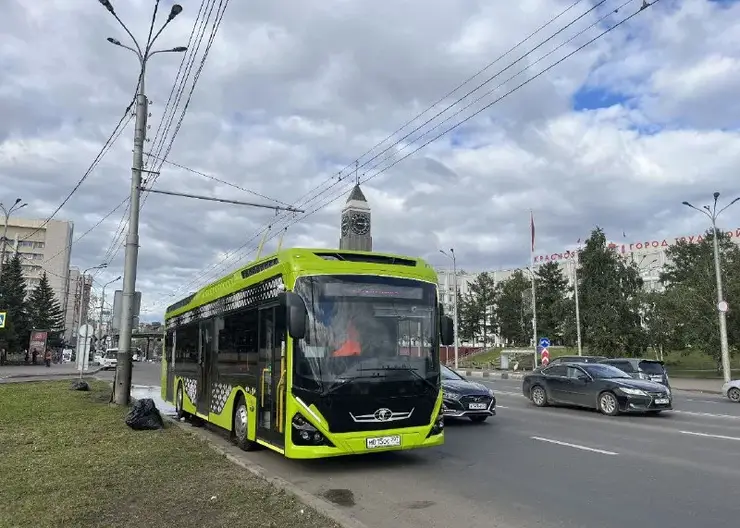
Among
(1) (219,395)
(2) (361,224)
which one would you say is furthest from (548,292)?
(1) (219,395)

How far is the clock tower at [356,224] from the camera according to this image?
30.9 meters

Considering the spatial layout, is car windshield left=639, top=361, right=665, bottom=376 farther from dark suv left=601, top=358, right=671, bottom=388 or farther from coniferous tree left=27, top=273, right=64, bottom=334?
coniferous tree left=27, top=273, right=64, bottom=334

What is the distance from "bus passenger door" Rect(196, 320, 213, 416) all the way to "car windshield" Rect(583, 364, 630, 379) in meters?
10.9

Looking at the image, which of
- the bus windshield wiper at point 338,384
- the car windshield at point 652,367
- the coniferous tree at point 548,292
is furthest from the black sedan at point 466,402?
the coniferous tree at point 548,292

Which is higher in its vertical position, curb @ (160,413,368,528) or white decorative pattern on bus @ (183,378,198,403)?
white decorative pattern on bus @ (183,378,198,403)

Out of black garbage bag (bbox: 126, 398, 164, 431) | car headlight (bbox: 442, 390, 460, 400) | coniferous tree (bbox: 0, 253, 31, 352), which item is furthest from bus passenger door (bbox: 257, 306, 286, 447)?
coniferous tree (bbox: 0, 253, 31, 352)

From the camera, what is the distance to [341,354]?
8352 millimetres

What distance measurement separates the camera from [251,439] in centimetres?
975

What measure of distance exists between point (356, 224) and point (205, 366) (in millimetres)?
18693

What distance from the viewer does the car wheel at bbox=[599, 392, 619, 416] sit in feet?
53.8

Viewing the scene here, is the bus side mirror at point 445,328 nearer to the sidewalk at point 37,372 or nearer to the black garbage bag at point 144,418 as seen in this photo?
the black garbage bag at point 144,418

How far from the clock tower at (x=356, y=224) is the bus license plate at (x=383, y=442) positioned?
2227 centimetres

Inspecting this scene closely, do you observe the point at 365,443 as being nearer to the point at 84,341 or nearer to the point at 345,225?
the point at 84,341

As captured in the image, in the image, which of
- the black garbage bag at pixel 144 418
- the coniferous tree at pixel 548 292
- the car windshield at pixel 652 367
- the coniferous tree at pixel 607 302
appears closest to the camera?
the black garbage bag at pixel 144 418
